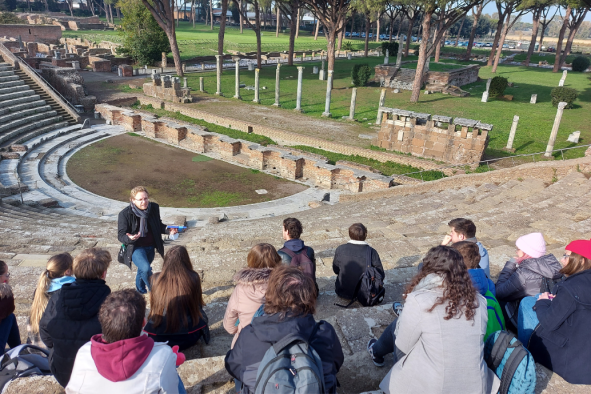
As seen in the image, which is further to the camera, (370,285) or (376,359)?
(370,285)

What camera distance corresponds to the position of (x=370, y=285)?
5172 millimetres

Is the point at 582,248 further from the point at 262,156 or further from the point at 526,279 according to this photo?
the point at 262,156

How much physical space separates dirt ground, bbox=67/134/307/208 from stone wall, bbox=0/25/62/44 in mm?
39411

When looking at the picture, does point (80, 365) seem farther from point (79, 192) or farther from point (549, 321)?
point (79, 192)

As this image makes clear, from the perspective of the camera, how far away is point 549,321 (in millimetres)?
3385

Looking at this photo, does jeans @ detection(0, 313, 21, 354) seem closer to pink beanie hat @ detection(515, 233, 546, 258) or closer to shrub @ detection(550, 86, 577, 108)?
pink beanie hat @ detection(515, 233, 546, 258)

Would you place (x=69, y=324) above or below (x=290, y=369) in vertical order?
below

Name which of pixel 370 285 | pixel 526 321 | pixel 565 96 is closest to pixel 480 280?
pixel 526 321

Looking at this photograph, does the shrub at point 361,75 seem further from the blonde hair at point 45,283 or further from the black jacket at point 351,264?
the blonde hair at point 45,283

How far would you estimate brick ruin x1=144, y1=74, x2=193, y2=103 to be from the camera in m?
25.7

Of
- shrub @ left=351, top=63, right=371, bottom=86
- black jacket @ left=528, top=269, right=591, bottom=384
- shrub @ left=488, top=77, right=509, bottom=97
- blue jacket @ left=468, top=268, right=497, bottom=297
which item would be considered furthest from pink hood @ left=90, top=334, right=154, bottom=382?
shrub @ left=351, top=63, right=371, bottom=86

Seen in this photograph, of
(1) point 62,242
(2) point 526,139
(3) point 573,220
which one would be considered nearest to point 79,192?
(1) point 62,242

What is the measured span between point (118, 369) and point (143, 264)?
143 inches

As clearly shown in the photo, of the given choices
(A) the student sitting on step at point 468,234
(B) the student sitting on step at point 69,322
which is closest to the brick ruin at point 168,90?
(A) the student sitting on step at point 468,234
